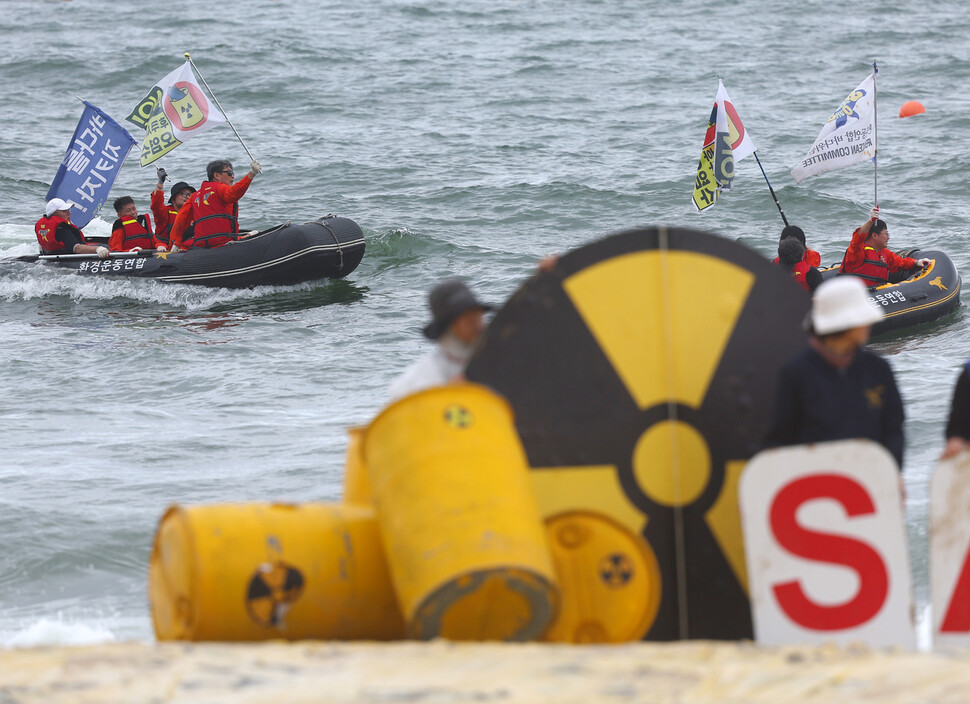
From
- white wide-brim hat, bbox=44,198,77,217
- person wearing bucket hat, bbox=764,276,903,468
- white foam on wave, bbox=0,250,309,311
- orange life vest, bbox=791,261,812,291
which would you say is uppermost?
white wide-brim hat, bbox=44,198,77,217

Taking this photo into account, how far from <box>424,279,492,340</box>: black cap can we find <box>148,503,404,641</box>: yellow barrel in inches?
27.1

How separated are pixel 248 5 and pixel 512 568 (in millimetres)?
41498

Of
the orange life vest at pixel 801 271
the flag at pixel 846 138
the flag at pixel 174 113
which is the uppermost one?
the flag at pixel 174 113

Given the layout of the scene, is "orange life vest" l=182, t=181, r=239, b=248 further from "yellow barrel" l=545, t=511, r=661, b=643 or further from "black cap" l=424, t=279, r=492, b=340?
"yellow barrel" l=545, t=511, r=661, b=643

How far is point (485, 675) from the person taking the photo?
3480mm

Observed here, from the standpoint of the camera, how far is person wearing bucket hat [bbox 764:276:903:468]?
3.89 meters

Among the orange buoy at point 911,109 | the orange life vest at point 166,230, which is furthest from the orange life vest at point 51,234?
the orange buoy at point 911,109

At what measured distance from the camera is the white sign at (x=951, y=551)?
12.9 ft

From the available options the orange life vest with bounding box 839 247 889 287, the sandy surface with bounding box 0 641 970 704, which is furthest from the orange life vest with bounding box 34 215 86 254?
the sandy surface with bounding box 0 641 970 704

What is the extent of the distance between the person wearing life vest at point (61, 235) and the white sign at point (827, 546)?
13567 millimetres

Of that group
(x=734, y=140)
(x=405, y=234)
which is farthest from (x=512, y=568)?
(x=405, y=234)

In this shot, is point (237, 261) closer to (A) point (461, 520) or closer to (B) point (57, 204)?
(B) point (57, 204)

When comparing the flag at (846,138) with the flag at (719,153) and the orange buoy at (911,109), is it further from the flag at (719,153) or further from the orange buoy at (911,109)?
the orange buoy at (911,109)

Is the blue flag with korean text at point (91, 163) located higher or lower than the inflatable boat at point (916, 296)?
higher
